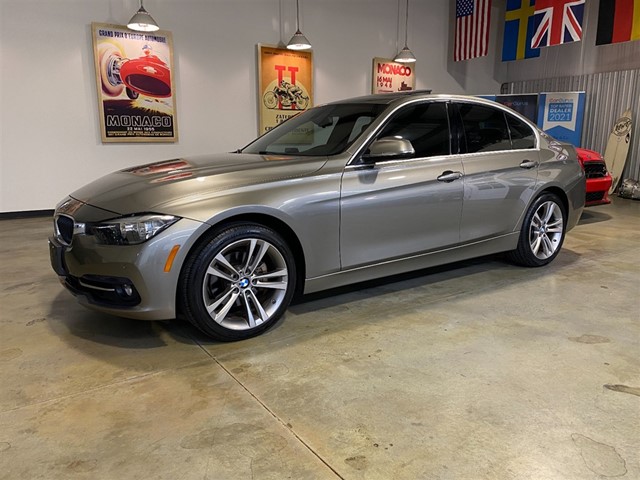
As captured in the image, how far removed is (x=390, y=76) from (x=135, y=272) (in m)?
8.43

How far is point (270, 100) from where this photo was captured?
8.36 meters

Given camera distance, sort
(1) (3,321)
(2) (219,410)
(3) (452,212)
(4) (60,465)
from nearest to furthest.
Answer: (4) (60,465) → (2) (219,410) → (1) (3,321) → (3) (452,212)

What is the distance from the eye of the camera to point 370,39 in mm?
9391

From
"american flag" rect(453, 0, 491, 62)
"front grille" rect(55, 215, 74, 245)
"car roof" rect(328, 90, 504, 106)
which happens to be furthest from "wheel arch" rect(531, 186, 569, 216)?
"american flag" rect(453, 0, 491, 62)

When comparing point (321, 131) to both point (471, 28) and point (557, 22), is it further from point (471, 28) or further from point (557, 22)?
point (471, 28)

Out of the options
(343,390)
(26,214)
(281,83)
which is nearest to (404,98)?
(343,390)

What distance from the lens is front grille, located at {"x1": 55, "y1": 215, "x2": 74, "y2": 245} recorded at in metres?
2.65

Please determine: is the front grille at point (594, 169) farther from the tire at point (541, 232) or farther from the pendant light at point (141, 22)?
the pendant light at point (141, 22)

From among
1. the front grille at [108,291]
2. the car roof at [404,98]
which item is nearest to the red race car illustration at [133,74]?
the car roof at [404,98]

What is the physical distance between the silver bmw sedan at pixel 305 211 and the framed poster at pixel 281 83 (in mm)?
4767

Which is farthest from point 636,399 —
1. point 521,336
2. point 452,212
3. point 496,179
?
point 496,179

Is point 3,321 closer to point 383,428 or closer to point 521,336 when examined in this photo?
point 383,428

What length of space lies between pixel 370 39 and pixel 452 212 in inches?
276

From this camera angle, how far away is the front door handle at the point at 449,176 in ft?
10.8
